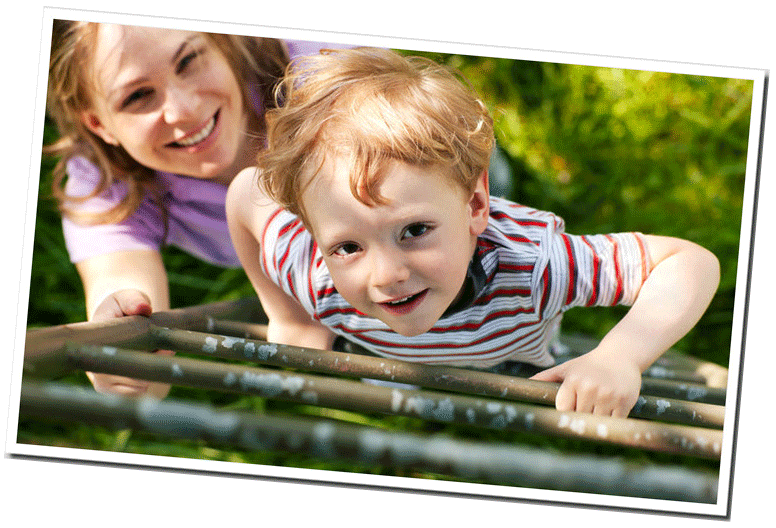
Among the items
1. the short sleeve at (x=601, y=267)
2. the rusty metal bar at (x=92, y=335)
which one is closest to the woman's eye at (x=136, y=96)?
the rusty metal bar at (x=92, y=335)

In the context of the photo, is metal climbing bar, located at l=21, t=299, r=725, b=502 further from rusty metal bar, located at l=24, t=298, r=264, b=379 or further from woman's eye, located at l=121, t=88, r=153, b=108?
woman's eye, located at l=121, t=88, r=153, b=108

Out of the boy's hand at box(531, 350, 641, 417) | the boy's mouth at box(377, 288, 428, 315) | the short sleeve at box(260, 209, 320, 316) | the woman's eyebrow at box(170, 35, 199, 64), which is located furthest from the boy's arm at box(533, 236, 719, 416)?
the woman's eyebrow at box(170, 35, 199, 64)

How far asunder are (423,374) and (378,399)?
5 centimetres

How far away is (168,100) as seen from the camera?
29.8 inches

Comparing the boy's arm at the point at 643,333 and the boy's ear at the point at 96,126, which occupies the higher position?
the boy's ear at the point at 96,126

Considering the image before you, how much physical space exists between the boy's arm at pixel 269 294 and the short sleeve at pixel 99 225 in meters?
0.18

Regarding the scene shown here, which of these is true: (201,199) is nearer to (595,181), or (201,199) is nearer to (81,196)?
(81,196)

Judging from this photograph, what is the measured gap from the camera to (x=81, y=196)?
0.91 meters

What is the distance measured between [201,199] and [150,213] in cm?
8

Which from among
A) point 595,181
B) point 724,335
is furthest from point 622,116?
point 724,335

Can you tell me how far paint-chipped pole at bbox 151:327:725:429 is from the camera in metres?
0.63

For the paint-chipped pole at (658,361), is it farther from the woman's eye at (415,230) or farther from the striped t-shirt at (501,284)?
the woman's eye at (415,230)

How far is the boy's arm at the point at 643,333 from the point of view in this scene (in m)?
0.65

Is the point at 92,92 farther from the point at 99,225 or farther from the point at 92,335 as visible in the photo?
the point at 92,335
